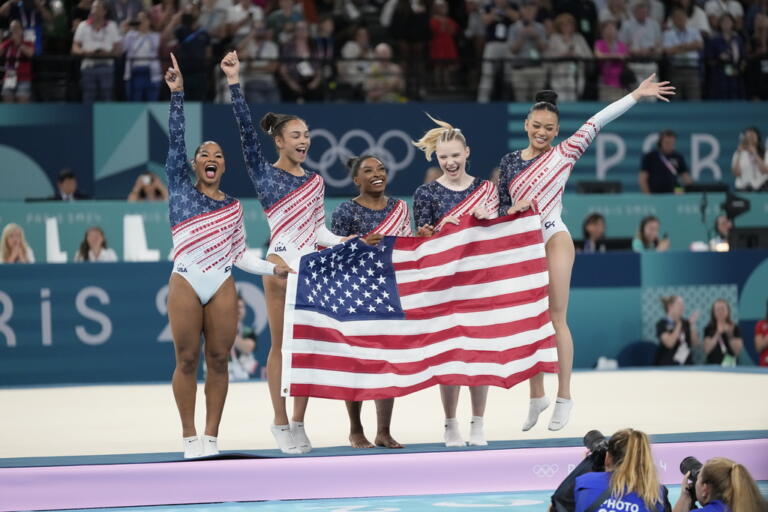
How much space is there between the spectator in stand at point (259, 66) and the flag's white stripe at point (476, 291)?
648cm

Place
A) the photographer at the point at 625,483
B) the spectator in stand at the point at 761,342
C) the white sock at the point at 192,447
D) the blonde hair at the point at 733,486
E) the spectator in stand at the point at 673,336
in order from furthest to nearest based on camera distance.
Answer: the spectator in stand at the point at 761,342
the spectator in stand at the point at 673,336
the white sock at the point at 192,447
the photographer at the point at 625,483
the blonde hair at the point at 733,486

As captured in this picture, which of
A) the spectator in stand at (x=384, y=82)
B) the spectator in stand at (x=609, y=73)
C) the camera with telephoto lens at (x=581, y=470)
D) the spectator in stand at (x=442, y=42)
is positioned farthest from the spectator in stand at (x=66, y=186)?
the camera with telephoto lens at (x=581, y=470)

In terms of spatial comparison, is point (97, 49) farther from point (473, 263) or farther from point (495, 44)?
point (473, 263)

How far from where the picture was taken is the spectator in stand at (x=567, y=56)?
13.6 metres

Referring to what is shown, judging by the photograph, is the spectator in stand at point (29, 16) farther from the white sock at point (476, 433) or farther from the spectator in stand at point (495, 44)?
the white sock at point (476, 433)

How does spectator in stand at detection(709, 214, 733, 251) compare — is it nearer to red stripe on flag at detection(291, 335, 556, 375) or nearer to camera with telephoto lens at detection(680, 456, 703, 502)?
red stripe on flag at detection(291, 335, 556, 375)

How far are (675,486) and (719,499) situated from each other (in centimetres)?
211

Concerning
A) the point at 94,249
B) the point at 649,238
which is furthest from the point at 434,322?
the point at 649,238

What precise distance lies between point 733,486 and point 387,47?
968 cm

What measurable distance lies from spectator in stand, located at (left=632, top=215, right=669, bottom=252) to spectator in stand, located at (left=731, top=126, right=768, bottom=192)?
1.65 metres

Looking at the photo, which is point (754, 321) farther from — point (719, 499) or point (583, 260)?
point (719, 499)

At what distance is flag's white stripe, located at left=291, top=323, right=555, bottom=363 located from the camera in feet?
22.0

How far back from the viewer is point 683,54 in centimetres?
1418

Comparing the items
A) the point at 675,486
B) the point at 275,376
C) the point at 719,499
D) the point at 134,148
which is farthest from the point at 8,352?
the point at 719,499
